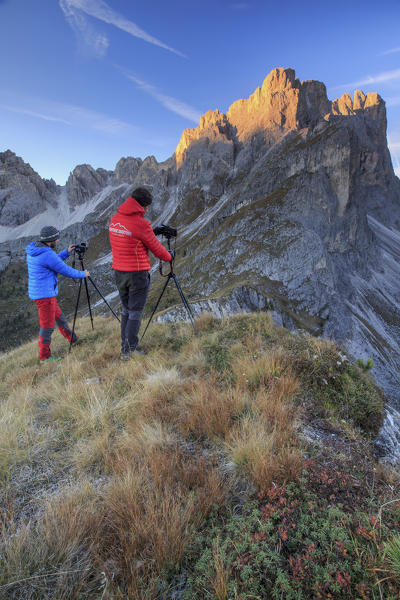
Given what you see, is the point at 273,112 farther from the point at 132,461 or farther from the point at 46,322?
the point at 132,461

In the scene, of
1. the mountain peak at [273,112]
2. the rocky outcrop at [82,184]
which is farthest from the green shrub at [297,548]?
the rocky outcrop at [82,184]

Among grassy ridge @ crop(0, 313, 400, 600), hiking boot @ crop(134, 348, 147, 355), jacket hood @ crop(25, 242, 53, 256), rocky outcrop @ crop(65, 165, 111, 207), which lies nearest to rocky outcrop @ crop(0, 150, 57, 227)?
rocky outcrop @ crop(65, 165, 111, 207)

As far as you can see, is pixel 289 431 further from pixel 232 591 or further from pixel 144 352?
pixel 144 352

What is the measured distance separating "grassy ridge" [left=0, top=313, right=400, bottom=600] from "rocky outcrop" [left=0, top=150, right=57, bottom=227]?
22139cm

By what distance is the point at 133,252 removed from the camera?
541cm

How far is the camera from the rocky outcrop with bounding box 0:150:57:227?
173750 mm

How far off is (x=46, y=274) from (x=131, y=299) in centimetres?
271

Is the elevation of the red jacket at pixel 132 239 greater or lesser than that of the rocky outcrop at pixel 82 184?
lesser

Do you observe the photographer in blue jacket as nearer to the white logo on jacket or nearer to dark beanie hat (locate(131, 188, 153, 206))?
the white logo on jacket

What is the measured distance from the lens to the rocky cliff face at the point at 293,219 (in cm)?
4626

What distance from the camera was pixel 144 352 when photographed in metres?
6.08

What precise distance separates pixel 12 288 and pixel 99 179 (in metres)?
112

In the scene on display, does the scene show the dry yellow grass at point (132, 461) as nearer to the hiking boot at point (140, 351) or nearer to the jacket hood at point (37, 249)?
the hiking boot at point (140, 351)

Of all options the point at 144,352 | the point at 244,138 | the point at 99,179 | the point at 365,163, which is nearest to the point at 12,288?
the point at 99,179
